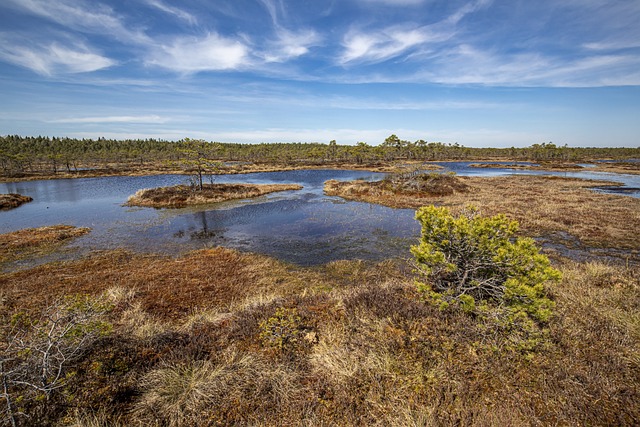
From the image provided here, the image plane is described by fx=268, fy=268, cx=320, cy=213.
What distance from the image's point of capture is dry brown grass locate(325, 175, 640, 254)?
19141 mm

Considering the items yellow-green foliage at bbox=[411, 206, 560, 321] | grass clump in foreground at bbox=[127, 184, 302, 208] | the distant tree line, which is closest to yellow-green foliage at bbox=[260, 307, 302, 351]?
yellow-green foliage at bbox=[411, 206, 560, 321]

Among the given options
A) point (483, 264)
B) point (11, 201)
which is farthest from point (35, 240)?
point (483, 264)

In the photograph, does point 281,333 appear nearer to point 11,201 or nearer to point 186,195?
point 186,195

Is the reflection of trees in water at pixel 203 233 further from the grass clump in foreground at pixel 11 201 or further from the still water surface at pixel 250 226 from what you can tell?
the grass clump in foreground at pixel 11 201

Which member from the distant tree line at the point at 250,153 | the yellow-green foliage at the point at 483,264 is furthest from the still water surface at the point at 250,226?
the distant tree line at the point at 250,153

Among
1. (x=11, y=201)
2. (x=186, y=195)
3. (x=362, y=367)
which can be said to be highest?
(x=186, y=195)

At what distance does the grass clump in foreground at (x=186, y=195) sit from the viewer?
32.7 m

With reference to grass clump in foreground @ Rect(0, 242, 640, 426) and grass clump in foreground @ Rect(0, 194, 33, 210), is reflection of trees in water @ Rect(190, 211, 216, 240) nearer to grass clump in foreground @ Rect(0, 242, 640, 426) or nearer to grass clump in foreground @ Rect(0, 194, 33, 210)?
grass clump in foreground @ Rect(0, 242, 640, 426)

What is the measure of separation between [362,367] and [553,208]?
1222 inches

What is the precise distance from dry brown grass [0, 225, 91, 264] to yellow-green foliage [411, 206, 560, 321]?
2294cm

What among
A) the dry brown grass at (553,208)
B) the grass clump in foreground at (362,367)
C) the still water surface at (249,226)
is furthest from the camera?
the dry brown grass at (553,208)

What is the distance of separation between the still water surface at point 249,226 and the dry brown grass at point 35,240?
1.21 meters

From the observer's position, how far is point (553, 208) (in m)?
26.7

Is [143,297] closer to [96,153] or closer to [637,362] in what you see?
[637,362]
